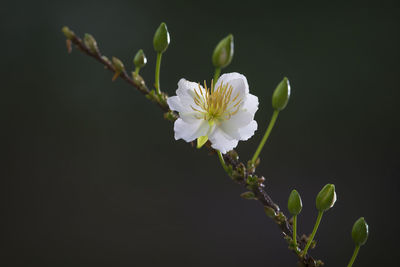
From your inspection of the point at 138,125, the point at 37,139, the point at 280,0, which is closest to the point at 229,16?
the point at 280,0

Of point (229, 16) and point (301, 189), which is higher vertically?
point (229, 16)

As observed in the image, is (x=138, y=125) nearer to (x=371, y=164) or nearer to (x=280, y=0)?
(x=280, y=0)

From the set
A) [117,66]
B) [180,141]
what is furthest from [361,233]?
[180,141]

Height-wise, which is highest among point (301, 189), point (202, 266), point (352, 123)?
point (352, 123)

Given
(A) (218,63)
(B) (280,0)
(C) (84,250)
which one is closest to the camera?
(A) (218,63)

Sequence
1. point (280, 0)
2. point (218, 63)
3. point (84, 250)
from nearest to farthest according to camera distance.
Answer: point (218, 63), point (84, 250), point (280, 0)

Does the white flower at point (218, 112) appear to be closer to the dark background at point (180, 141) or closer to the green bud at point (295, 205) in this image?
the green bud at point (295, 205)

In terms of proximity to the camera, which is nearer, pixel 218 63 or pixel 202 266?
pixel 218 63
